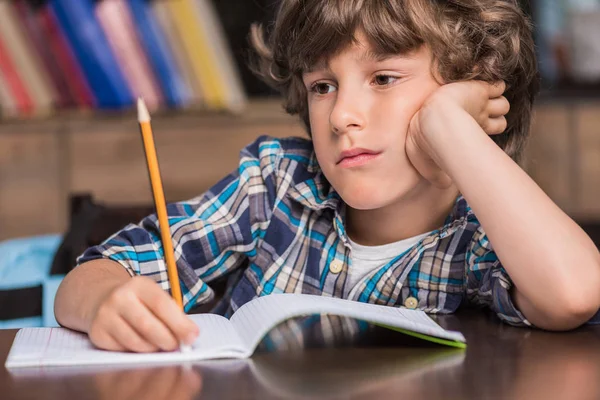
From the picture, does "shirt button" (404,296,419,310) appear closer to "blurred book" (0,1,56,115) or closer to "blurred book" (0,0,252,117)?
"blurred book" (0,0,252,117)

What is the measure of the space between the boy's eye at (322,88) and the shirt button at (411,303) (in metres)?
0.28

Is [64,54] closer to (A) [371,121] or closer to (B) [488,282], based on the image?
(A) [371,121]

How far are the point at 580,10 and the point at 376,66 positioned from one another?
7.01 ft

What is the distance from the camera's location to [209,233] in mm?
1124

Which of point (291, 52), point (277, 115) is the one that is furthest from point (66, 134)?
point (291, 52)

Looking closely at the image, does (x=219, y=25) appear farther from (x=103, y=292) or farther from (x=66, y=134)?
(x=103, y=292)

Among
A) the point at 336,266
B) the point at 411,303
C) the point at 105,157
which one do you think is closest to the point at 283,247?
the point at 336,266

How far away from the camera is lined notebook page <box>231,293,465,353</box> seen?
0.74 meters

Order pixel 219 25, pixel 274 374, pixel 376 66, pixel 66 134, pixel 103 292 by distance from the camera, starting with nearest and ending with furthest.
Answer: pixel 274 374 < pixel 103 292 < pixel 376 66 < pixel 66 134 < pixel 219 25

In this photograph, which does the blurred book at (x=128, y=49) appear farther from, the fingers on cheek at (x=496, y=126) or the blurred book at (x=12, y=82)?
the fingers on cheek at (x=496, y=126)

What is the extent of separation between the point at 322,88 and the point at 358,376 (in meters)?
0.49

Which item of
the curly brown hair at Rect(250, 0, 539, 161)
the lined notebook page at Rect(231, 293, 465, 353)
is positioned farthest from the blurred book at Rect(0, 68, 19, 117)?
the lined notebook page at Rect(231, 293, 465, 353)

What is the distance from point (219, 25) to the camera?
9.04 ft

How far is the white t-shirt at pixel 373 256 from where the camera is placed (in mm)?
1133
